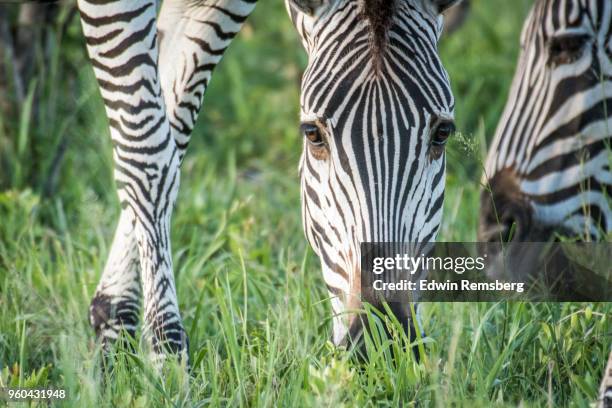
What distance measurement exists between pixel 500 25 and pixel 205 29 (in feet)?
22.6

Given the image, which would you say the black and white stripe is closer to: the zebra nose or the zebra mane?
the zebra mane

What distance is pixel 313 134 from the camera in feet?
11.6

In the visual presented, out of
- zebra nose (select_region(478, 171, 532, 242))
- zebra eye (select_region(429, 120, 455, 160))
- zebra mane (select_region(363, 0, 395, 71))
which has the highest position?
zebra mane (select_region(363, 0, 395, 71))

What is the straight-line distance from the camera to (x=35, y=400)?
11.7 ft

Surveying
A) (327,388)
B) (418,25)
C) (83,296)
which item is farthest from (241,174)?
(327,388)

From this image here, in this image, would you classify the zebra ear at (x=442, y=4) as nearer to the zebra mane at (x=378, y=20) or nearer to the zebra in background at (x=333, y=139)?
the zebra in background at (x=333, y=139)

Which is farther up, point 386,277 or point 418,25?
point 418,25

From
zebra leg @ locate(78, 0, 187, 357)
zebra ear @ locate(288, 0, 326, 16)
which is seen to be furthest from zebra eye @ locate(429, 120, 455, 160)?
zebra leg @ locate(78, 0, 187, 357)

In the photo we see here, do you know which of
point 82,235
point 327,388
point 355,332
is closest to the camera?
point 327,388

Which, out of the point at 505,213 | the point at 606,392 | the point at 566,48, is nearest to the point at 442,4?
the point at 566,48

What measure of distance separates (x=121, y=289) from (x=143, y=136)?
79cm

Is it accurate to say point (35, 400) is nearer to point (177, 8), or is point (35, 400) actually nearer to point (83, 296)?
point (83, 296)

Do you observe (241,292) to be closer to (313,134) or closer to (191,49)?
(191,49)

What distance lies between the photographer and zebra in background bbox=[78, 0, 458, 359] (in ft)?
11.2
